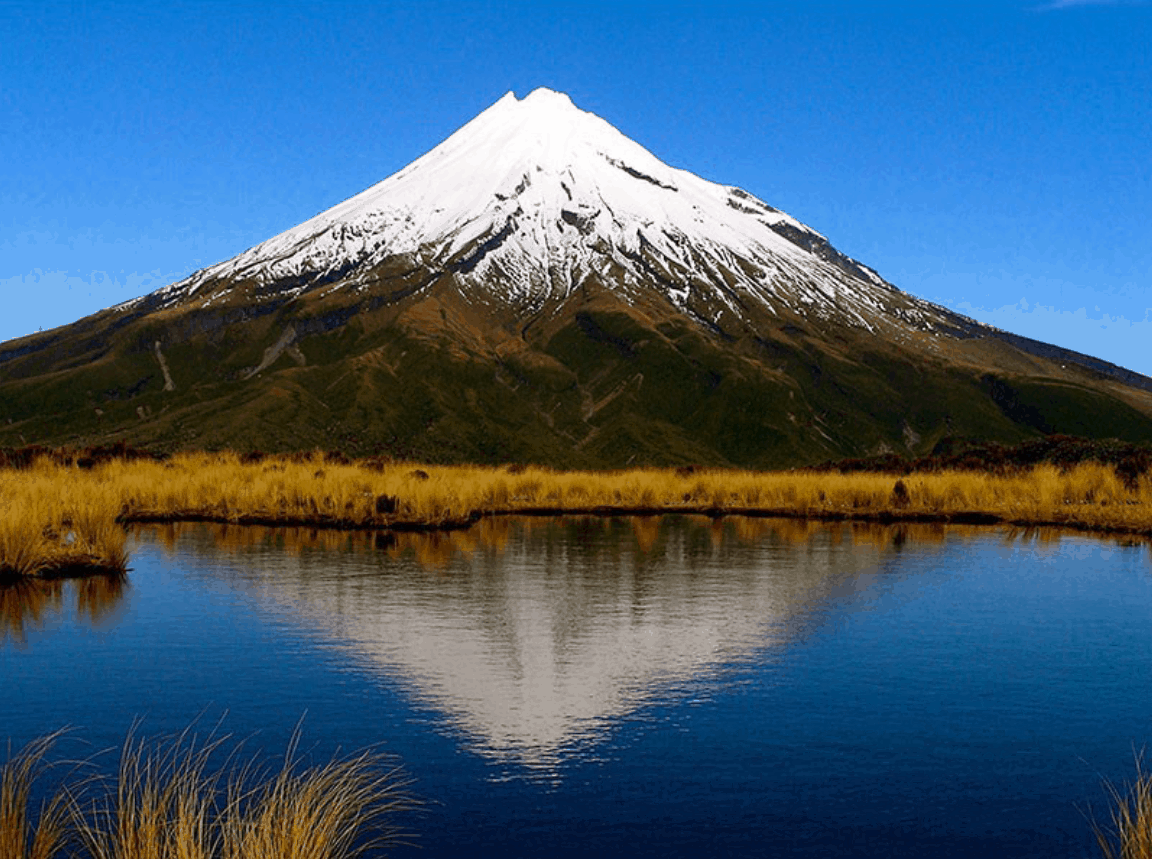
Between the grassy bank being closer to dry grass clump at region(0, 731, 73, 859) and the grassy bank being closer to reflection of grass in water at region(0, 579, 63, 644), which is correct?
reflection of grass in water at region(0, 579, 63, 644)

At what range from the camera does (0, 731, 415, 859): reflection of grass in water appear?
7270 mm

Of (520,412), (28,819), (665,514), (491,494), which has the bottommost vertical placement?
(28,819)

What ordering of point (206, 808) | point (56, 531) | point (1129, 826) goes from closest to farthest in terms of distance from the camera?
1. point (1129, 826)
2. point (206, 808)
3. point (56, 531)

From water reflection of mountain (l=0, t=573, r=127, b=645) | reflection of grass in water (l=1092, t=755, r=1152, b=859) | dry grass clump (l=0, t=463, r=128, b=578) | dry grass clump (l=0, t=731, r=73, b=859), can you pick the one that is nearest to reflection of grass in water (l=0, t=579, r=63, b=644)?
water reflection of mountain (l=0, t=573, r=127, b=645)

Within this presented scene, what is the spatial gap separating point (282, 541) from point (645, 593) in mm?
10793

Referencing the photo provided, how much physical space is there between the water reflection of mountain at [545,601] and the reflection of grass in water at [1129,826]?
4512 millimetres

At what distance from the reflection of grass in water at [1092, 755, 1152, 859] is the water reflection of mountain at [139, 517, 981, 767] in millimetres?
4512

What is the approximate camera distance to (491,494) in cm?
3881

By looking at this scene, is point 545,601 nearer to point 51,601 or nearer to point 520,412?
point 51,601

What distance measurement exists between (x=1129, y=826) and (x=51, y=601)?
15424 mm

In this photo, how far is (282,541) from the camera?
26969 mm

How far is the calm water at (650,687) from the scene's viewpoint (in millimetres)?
9141

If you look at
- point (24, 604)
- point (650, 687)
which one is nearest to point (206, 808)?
point (650, 687)

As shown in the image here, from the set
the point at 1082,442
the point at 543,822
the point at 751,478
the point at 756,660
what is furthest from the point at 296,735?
the point at 1082,442
